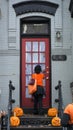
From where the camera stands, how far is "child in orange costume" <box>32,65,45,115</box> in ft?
44.5

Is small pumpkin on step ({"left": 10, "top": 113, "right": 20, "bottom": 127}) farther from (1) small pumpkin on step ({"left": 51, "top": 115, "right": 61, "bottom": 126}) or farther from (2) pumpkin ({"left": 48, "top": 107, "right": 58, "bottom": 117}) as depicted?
(2) pumpkin ({"left": 48, "top": 107, "right": 58, "bottom": 117})

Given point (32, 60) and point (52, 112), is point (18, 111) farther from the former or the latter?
point (32, 60)

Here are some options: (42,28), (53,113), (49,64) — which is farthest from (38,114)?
(42,28)

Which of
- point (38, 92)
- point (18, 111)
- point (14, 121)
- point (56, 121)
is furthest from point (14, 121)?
point (38, 92)

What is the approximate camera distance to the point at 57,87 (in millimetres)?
14086

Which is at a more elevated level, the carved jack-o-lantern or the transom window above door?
the transom window above door

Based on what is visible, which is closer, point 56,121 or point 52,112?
point 56,121

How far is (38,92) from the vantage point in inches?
533

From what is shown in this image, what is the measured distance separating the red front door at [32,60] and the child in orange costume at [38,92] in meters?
0.83

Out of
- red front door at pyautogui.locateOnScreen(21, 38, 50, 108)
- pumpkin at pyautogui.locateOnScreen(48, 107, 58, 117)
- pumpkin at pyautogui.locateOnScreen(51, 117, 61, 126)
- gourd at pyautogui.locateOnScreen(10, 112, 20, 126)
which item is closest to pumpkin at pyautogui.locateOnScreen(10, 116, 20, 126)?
gourd at pyautogui.locateOnScreen(10, 112, 20, 126)

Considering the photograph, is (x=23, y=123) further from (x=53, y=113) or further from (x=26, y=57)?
(x=26, y=57)

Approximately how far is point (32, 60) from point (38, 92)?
163cm

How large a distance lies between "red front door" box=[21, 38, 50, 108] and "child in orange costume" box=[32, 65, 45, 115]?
2.72ft

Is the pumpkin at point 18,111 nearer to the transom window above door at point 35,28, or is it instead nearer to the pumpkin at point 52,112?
the pumpkin at point 52,112
